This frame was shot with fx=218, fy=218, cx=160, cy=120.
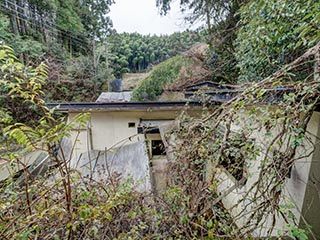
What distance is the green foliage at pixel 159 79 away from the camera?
15482mm

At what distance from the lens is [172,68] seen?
16062 mm

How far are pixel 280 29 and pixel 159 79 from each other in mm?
12083

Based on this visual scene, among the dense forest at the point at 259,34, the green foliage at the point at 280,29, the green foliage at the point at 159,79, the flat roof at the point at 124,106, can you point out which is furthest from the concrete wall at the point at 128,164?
the green foliage at the point at 159,79

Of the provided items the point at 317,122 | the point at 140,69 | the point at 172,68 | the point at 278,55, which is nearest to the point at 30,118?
the point at 172,68

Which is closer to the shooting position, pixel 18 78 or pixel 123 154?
pixel 18 78

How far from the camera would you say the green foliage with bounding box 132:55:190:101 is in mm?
15482

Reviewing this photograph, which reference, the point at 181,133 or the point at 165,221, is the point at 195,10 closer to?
the point at 181,133

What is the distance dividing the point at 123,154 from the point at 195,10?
1103 centimetres

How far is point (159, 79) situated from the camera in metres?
15.9

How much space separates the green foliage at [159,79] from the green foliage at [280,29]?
32.7ft

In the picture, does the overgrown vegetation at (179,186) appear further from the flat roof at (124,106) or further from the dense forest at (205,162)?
the flat roof at (124,106)

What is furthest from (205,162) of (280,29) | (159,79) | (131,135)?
(159,79)

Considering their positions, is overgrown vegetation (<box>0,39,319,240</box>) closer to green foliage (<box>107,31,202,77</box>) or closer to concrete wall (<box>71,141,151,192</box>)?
concrete wall (<box>71,141,151,192</box>)

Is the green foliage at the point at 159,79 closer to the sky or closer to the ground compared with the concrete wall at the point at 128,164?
closer to the sky
